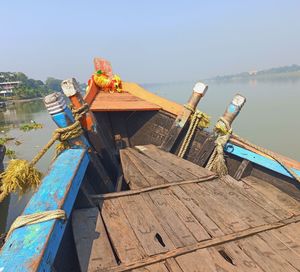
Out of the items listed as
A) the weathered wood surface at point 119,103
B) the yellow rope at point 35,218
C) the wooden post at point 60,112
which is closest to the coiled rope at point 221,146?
the weathered wood surface at point 119,103

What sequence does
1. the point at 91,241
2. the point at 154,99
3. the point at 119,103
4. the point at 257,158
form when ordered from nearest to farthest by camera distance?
1. the point at 91,241
2. the point at 257,158
3. the point at 119,103
4. the point at 154,99

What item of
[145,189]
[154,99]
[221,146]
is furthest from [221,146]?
[154,99]

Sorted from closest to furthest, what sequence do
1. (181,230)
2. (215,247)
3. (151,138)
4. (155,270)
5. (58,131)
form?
(155,270)
(215,247)
(181,230)
(58,131)
(151,138)

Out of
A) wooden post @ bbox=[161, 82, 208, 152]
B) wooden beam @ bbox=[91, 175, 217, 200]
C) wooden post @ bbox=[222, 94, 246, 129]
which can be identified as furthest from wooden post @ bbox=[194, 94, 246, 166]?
wooden beam @ bbox=[91, 175, 217, 200]

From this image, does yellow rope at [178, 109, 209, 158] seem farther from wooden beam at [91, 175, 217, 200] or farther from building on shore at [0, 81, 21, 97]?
building on shore at [0, 81, 21, 97]

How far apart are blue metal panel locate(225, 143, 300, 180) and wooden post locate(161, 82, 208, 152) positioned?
0.84 metres

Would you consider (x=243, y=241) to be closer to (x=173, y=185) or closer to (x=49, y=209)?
(x=173, y=185)

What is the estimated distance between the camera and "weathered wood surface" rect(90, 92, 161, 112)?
187 inches

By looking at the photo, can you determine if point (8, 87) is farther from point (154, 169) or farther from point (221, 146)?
point (221, 146)

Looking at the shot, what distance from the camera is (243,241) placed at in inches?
90.0

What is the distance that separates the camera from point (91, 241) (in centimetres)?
228

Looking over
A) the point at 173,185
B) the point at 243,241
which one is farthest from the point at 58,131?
the point at 243,241

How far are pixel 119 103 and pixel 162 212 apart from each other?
2794mm

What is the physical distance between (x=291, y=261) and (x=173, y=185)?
4.82 ft
